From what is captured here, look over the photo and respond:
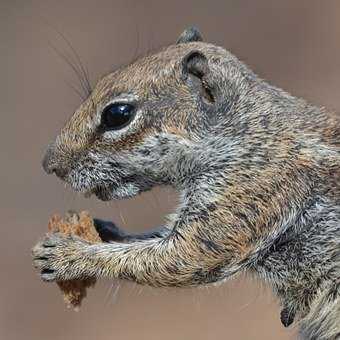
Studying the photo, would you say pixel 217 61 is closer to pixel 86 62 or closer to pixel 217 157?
pixel 217 157

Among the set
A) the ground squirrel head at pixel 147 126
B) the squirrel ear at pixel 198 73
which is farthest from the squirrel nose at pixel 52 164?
the squirrel ear at pixel 198 73

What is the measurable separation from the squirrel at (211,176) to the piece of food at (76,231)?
0.04 metres

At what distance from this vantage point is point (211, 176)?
8.57ft

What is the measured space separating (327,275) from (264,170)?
0.29 m

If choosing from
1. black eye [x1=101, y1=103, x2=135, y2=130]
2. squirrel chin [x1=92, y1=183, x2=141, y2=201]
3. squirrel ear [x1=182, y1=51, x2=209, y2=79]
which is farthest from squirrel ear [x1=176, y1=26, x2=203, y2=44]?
squirrel chin [x1=92, y1=183, x2=141, y2=201]

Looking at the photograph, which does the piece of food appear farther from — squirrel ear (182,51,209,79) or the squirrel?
squirrel ear (182,51,209,79)

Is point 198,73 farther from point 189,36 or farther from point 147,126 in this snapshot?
point 189,36

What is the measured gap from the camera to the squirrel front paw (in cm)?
261

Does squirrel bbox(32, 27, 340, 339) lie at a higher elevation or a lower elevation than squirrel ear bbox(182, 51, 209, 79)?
lower

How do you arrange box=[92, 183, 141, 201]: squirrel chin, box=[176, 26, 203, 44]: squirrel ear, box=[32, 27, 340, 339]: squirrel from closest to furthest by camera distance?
box=[32, 27, 340, 339]: squirrel
box=[92, 183, 141, 201]: squirrel chin
box=[176, 26, 203, 44]: squirrel ear

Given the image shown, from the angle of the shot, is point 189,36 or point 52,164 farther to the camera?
point 189,36

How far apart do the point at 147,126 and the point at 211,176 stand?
20 cm

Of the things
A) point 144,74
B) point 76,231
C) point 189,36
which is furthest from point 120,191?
point 189,36

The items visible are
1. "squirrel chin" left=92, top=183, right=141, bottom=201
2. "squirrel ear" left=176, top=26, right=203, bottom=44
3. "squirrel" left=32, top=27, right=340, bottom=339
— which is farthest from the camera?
"squirrel ear" left=176, top=26, right=203, bottom=44
